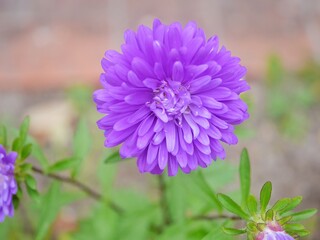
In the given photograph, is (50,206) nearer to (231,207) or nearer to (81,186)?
(81,186)

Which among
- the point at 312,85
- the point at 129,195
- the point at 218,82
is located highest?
the point at 312,85

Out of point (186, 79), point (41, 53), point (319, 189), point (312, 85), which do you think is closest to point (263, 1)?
point (312, 85)

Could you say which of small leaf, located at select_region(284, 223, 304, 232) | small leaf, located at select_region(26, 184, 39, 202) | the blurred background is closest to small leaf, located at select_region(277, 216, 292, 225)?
small leaf, located at select_region(284, 223, 304, 232)

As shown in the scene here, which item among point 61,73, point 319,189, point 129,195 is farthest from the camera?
point 61,73


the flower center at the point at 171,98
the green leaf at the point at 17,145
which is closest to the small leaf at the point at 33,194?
the green leaf at the point at 17,145

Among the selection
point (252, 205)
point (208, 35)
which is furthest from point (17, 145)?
point (208, 35)

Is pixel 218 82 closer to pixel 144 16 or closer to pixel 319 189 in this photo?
pixel 319 189
